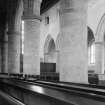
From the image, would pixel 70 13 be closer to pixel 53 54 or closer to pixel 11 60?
pixel 11 60

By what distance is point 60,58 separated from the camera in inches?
274

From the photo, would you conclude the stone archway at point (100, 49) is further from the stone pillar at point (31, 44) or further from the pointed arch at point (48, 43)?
the stone pillar at point (31, 44)

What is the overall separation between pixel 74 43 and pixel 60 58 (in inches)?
29.5

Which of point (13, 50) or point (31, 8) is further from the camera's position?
point (13, 50)

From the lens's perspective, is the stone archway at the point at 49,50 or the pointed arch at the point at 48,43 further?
the stone archway at the point at 49,50

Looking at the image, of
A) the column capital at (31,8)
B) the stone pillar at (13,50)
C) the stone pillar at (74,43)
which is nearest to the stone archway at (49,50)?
the stone pillar at (13,50)

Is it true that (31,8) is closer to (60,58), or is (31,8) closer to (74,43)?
(60,58)

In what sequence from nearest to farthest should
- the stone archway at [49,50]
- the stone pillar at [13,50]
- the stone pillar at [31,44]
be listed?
1. the stone pillar at [31,44]
2. the stone pillar at [13,50]
3. the stone archway at [49,50]

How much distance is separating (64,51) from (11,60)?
8.78 meters

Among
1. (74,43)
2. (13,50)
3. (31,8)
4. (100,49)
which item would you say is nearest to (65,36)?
(74,43)

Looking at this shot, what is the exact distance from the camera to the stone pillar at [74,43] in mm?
6582

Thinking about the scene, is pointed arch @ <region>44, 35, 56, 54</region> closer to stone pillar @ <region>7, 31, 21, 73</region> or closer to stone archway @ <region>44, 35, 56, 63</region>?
stone archway @ <region>44, 35, 56, 63</region>

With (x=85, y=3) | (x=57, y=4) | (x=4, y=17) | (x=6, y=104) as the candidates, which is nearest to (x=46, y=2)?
(x=57, y=4)

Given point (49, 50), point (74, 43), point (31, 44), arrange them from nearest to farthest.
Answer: point (74, 43) → point (31, 44) → point (49, 50)
